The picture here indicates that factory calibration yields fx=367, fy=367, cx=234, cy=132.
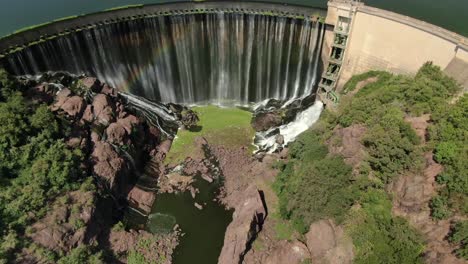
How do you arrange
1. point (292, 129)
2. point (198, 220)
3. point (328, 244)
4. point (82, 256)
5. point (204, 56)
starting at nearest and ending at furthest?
point (82, 256) < point (328, 244) < point (198, 220) < point (292, 129) < point (204, 56)

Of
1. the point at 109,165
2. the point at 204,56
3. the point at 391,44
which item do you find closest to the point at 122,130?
the point at 109,165

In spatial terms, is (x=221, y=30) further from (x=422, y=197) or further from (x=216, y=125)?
(x=422, y=197)

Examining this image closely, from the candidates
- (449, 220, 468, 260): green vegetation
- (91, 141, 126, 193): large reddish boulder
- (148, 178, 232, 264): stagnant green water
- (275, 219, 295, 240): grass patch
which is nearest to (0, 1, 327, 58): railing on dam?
(91, 141, 126, 193): large reddish boulder

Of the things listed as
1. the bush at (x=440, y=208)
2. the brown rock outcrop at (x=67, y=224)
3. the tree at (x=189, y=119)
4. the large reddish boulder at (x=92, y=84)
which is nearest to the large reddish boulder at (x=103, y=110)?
the large reddish boulder at (x=92, y=84)

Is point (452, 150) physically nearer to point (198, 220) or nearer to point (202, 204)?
point (202, 204)

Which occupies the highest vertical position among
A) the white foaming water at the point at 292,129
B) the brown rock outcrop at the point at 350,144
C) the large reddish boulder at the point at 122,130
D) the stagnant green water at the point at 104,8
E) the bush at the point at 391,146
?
the stagnant green water at the point at 104,8

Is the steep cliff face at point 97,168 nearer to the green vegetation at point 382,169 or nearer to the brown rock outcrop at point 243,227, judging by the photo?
the brown rock outcrop at point 243,227

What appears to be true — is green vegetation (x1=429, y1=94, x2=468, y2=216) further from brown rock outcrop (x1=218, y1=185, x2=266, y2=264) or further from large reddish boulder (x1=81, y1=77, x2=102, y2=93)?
large reddish boulder (x1=81, y1=77, x2=102, y2=93)
